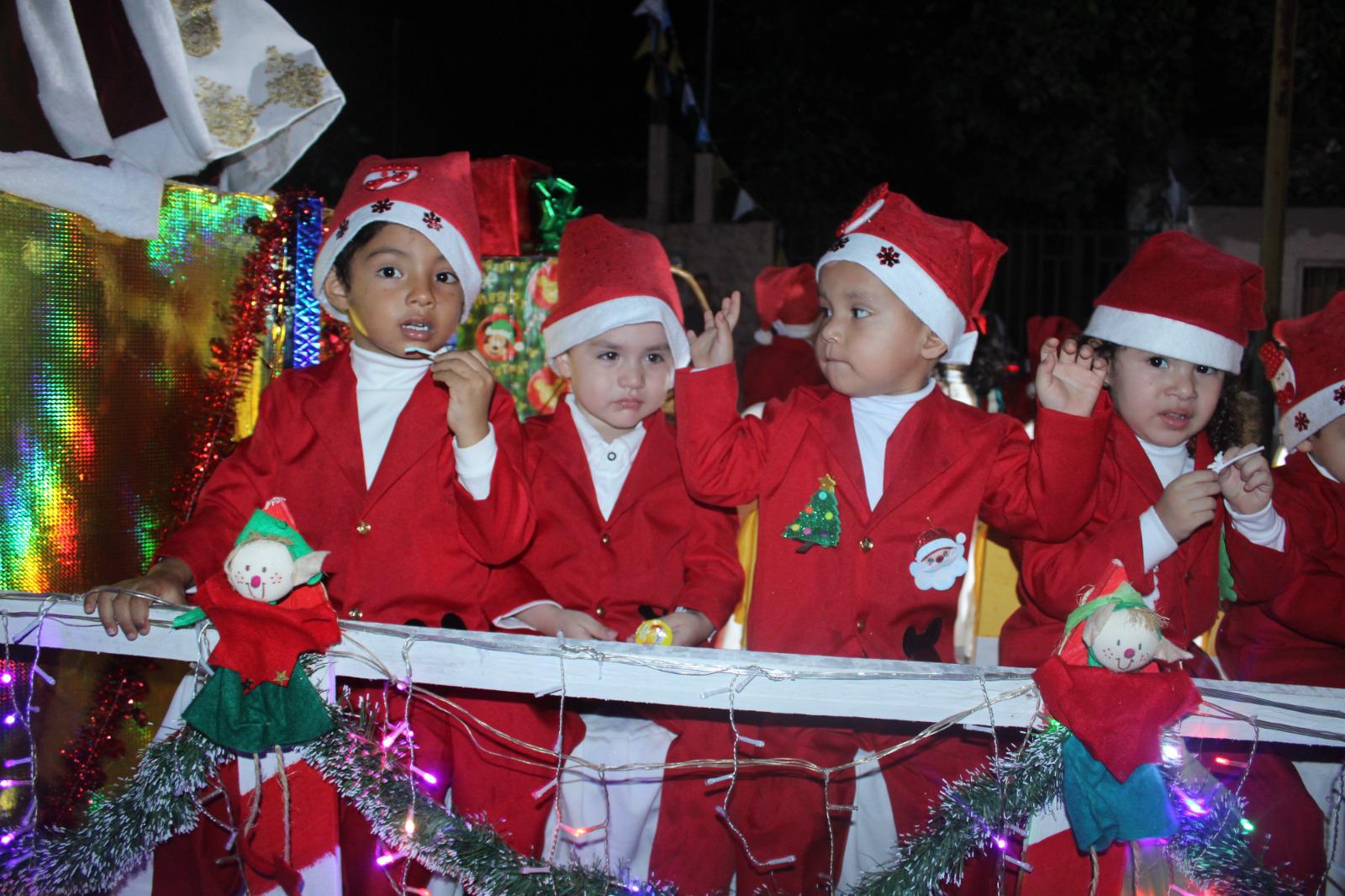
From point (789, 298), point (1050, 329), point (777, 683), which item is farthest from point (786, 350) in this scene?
point (777, 683)

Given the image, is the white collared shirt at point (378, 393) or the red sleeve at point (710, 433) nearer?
the red sleeve at point (710, 433)

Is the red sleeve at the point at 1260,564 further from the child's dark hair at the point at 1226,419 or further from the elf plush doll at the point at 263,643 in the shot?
the elf plush doll at the point at 263,643

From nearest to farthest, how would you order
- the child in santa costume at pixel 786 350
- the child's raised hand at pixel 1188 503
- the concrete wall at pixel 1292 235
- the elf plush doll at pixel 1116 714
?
the elf plush doll at pixel 1116 714, the child's raised hand at pixel 1188 503, the child in santa costume at pixel 786 350, the concrete wall at pixel 1292 235

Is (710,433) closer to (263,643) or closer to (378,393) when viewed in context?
(378,393)

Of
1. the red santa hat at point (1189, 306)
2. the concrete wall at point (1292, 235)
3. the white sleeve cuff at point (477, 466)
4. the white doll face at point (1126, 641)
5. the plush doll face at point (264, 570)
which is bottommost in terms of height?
the white doll face at point (1126, 641)

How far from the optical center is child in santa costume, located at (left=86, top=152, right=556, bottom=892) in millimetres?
2207

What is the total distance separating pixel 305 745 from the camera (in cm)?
178

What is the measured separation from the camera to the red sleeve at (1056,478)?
214cm

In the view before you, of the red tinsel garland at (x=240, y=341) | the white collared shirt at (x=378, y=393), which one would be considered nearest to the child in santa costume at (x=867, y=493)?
the white collared shirt at (x=378, y=393)

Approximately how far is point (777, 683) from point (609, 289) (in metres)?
1.37

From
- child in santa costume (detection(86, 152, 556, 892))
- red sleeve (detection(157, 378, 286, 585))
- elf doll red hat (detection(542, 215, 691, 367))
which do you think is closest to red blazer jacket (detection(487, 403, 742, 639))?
child in santa costume (detection(86, 152, 556, 892))

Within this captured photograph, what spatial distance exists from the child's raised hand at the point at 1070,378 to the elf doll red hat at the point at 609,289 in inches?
38.3

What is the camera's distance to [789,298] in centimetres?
508

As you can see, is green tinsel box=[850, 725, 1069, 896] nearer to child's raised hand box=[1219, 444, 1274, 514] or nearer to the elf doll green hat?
child's raised hand box=[1219, 444, 1274, 514]
